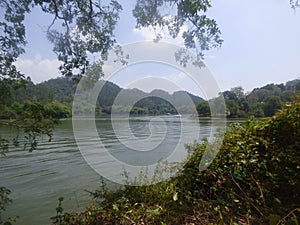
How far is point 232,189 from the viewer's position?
7.89 feet

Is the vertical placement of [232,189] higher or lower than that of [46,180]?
higher

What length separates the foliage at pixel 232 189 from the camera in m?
2.04

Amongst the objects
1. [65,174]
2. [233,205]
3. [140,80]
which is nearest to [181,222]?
[233,205]

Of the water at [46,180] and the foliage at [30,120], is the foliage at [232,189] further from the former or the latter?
the water at [46,180]

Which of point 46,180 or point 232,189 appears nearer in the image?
point 232,189

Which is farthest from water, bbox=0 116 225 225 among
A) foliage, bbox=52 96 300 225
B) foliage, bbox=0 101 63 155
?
foliage, bbox=52 96 300 225

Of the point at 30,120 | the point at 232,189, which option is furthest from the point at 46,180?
the point at 232,189

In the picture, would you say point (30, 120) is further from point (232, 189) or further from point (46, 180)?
point (46, 180)

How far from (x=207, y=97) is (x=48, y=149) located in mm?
10773

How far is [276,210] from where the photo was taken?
2.02 m

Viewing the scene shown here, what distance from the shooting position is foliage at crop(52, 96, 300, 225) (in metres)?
2.04

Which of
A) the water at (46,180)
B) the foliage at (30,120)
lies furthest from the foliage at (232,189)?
the water at (46,180)

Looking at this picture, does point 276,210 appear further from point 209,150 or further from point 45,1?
point 45,1

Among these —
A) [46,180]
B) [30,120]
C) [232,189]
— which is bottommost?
[46,180]
